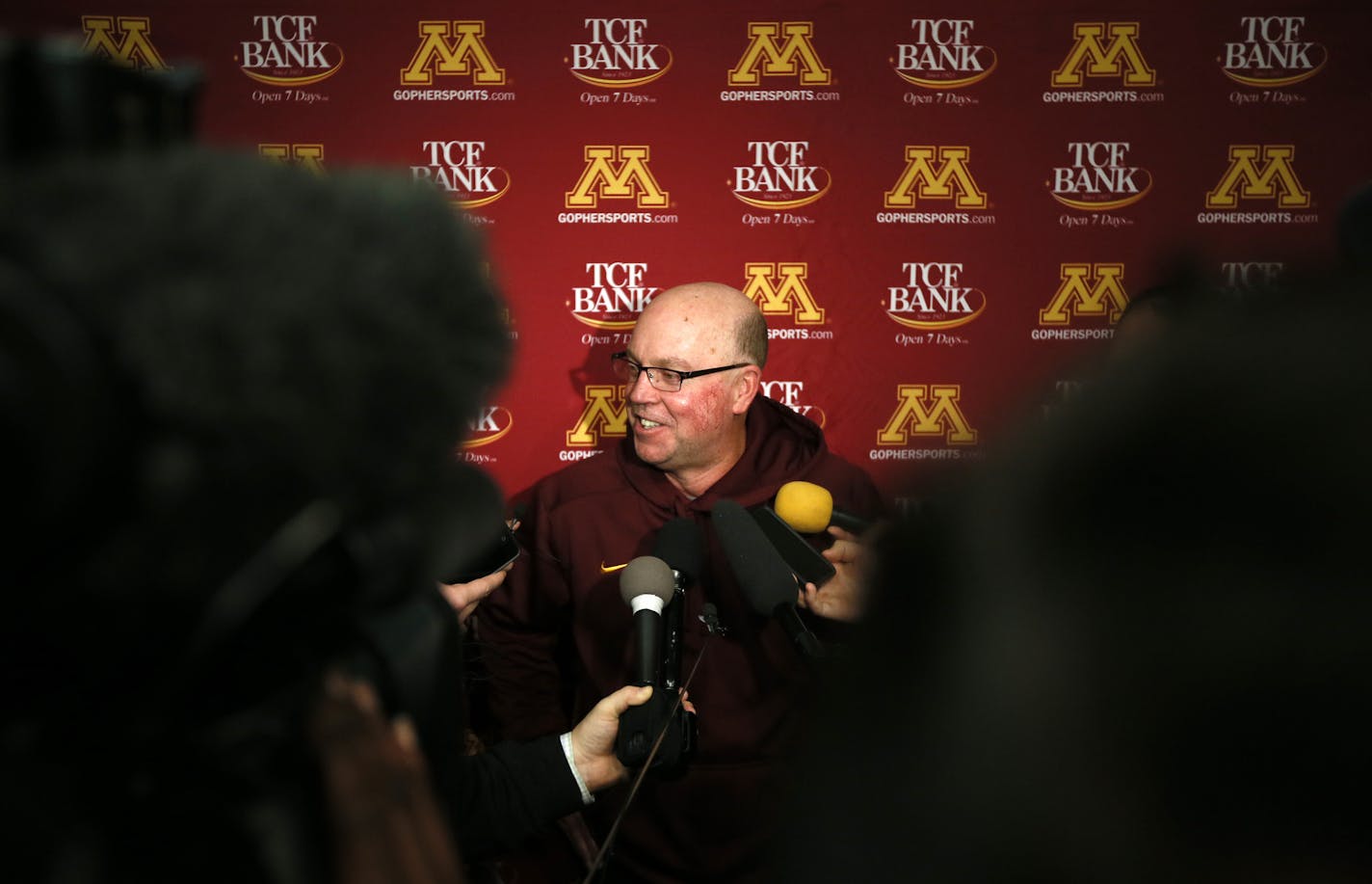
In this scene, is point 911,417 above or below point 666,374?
below

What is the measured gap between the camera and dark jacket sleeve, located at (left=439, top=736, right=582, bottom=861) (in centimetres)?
104

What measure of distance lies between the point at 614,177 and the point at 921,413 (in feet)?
3.97

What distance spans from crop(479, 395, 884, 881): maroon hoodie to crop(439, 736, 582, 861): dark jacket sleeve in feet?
2.76

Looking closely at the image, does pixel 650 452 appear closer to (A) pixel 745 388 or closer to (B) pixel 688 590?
(A) pixel 745 388

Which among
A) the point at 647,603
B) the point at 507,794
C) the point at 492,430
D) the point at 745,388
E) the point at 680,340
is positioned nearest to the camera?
the point at 507,794

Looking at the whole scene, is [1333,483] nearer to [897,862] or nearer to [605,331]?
[897,862]

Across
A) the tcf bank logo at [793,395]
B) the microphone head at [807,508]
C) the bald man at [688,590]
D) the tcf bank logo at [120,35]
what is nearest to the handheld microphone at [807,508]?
the microphone head at [807,508]

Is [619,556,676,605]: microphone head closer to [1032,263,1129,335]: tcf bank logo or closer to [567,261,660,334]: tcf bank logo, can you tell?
[567,261,660,334]: tcf bank logo

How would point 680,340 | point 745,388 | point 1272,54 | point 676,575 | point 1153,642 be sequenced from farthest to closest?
1. point 1272,54
2. point 745,388
3. point 680,340
4. point 676,575
5. point 1153,642

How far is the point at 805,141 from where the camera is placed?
276 centimetres

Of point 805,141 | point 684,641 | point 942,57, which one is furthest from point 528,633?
point 942,57

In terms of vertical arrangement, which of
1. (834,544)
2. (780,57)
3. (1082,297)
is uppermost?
(780,57)

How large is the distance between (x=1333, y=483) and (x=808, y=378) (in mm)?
2598

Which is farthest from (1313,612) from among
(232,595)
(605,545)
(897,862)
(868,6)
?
(868,6)
